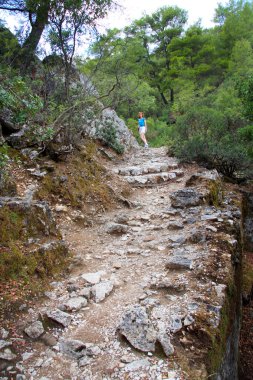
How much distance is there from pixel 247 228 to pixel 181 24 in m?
21.0

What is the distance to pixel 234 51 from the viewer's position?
19.8 m

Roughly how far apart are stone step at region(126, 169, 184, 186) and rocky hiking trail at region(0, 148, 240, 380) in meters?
2.09

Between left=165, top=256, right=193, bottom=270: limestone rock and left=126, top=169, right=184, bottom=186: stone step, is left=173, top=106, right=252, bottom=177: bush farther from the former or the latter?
left=165, top=256, right=193, bottom=270: limestone rock

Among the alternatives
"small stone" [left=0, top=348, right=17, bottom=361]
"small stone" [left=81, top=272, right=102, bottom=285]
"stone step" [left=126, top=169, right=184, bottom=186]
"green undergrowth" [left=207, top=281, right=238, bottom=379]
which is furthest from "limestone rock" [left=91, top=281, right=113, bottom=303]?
"stone step" [left=126, top=169, right=184, bottom=186]

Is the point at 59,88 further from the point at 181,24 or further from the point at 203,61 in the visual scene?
the point at 181,24

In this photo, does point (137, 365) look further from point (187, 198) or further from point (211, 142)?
point (211, 142)

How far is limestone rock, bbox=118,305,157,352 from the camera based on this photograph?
2730 mm

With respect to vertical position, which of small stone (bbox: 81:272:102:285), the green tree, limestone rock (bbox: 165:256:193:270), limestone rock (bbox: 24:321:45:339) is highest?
the green tree

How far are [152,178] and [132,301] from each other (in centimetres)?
510

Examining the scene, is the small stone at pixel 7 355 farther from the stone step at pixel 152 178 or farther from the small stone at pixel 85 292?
the stone step at pixel 152 178

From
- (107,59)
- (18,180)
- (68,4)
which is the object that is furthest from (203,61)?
(18,180)

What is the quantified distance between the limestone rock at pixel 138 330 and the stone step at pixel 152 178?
5158 millimetres

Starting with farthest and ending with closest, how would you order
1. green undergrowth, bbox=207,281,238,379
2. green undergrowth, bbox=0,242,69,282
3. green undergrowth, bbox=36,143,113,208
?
green undergrowth, bbox=36,143,113,208
green undergrowth, bbox=0,242,69,282
green undergrowth, bbox=207,281,238,379

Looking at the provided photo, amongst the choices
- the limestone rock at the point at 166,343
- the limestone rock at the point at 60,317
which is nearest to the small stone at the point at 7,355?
the limestone rock at the point at 60,317
